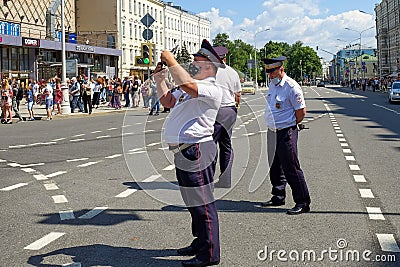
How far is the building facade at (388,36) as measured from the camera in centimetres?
10162

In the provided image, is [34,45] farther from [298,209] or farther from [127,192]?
[298,209]

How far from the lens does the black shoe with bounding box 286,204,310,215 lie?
7.07 metres

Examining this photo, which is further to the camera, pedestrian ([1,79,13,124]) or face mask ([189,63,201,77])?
pedestrian ([1,79,13,124])

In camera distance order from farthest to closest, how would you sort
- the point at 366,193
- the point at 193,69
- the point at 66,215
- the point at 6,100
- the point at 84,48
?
the point at 84,48 < the point at 6,100 < the point at 366,193 < the point at 66,215 < the point at 193,69

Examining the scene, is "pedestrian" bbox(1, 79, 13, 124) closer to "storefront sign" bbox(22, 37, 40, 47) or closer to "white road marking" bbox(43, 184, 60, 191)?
"white road marking" bbox(43, 184, 60, 191)

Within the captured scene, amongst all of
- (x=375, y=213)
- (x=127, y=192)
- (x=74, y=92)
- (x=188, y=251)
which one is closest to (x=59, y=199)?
(x=127, y=192)

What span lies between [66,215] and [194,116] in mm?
2919

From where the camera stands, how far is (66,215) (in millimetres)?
7188

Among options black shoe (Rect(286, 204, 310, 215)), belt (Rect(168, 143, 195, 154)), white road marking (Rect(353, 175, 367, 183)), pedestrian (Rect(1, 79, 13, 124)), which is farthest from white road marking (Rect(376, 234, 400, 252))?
pedestrian (Rect(1, 79, 13, 124))

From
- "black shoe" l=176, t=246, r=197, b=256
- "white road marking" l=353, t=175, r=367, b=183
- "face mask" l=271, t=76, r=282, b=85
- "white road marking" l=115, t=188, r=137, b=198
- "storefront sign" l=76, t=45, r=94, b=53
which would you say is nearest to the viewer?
"black shoe" l=176, t=246, r=197, b=256

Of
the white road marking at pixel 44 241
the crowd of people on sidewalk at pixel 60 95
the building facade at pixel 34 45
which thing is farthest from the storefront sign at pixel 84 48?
the white road marking at pixel 44 241

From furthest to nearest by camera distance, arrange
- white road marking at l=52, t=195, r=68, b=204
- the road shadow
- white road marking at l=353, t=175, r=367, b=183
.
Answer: white road marking at l=353, t=175, r=367, b=183, white road marking at l=52, t=195, r=68, b=204, the road shadow

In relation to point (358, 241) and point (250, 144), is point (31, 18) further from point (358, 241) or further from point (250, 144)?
point (358, 241)

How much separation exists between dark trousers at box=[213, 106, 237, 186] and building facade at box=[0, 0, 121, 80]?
33201 mm
